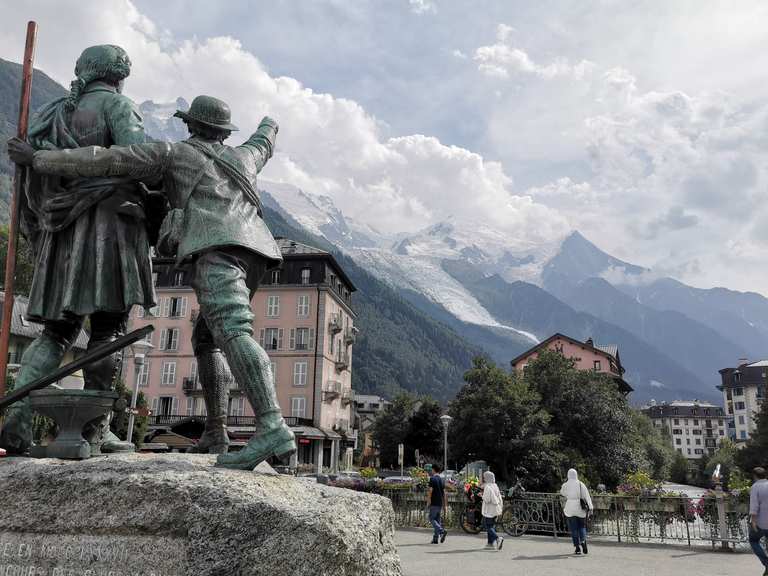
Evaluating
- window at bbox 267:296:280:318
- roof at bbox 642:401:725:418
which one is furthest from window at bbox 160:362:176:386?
roof at bbox 642:401:725:418

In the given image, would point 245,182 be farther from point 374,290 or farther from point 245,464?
point 374,290

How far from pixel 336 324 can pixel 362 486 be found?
32.2 m

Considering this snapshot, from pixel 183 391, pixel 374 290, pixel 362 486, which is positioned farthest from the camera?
pixel 374 290

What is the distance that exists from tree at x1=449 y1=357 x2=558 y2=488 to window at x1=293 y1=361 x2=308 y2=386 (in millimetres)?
20122

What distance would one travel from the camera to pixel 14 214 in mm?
3938

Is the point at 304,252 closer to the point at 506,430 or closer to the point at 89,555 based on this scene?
the point at 506,430

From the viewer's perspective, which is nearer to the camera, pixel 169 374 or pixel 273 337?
pixel 169 374

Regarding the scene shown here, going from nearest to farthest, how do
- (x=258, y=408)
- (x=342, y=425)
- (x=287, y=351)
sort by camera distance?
1. (x=258, y=408)
2. (x=287, y=351)
3. (x=342, y=425)

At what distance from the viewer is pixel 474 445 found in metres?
31.4

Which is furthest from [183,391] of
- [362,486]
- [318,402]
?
[362,486]

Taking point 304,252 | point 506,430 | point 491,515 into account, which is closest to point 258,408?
point 491,515

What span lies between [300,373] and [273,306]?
6.11 metres

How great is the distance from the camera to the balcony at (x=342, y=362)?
2119 inches

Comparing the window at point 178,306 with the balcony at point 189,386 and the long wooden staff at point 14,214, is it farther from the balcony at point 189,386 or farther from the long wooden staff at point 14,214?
the long wooden staff at point 14,214
